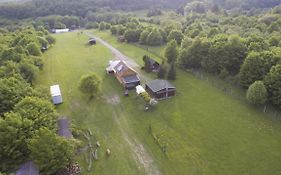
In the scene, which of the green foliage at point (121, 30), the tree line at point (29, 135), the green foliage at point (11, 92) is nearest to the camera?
the tree line at point (29, 135)

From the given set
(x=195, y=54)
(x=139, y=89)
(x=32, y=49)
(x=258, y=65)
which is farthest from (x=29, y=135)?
(x=32, y=49)

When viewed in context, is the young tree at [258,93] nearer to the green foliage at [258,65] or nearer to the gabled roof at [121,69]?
the green foliage at [258,65]

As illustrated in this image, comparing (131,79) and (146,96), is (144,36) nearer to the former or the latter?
(131,79)

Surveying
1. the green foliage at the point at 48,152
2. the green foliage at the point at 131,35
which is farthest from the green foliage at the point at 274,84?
the green foliage at the point at 131,35

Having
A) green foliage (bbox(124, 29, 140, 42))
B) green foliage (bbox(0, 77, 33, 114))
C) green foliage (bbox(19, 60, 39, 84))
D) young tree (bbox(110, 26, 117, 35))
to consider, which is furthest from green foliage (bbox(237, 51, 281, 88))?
young tree (bbox(110, 26, 117, 35))

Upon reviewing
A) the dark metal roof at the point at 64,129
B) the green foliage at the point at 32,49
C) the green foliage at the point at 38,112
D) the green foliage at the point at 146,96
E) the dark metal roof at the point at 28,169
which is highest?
the green foliage at the point at 32,49

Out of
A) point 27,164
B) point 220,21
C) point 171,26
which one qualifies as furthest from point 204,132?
point 220,21

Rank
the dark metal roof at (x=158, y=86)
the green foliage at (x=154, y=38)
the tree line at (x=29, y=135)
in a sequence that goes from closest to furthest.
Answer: the tree line at (x=29, y=135)
the dark metal roof at (x=158, y=86)
the green foliage at (x=154, y=38)
